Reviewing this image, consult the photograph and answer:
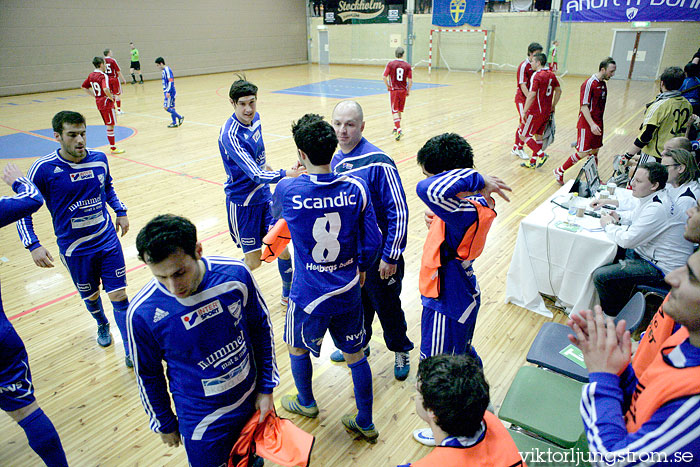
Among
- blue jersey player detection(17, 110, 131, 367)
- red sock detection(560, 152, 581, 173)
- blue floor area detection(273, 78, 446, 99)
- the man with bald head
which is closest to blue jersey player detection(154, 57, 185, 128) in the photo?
blue floor area detection(273, 78, 446, 99)

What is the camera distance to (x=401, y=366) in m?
3.51

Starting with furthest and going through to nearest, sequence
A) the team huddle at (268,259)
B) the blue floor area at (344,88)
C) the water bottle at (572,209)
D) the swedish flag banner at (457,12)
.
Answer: the swedish flag banner at (457,12) → the blue floor area at (344,88) → the water bottle at (572,209) → the team huddle at (268,259)

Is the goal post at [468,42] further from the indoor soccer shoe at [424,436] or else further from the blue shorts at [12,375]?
the blue shorts at [12,375]

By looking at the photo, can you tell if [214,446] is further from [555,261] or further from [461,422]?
[555,261]

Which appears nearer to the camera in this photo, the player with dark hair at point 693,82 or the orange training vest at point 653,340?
the orange training vest at point 653,340

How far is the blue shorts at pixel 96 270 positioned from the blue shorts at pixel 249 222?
1.06 m

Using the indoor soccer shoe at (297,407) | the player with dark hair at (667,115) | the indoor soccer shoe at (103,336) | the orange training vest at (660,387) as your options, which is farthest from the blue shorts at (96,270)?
the player with dark hair at (667,115)

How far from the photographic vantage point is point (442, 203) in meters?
2.34

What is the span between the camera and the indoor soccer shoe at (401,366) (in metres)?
3.49

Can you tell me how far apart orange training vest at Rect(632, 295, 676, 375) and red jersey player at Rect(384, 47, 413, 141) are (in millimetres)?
9103

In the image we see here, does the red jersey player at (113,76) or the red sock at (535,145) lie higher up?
the red jersey player at (113,76)

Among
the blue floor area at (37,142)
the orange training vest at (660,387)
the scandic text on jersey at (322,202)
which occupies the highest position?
the scandic text on jersey at (322,202)

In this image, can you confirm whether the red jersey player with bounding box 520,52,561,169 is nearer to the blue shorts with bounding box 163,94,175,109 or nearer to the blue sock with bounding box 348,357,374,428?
the blue sock with bounding box 348,357,374,428

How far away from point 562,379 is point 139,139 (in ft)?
37.6
